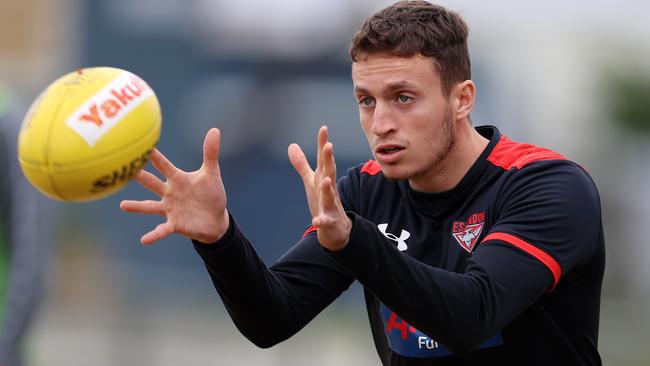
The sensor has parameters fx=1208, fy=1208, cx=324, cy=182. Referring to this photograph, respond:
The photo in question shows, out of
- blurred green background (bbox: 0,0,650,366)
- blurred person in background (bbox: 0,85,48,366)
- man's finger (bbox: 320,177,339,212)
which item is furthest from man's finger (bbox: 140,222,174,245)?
blurred green background (bbox: 0,0,650,366)

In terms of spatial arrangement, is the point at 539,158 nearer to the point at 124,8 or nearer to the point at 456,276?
the point at 456,276

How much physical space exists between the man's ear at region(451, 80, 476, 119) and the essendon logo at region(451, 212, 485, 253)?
0.49m

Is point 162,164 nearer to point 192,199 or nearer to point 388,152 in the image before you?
point 192,199

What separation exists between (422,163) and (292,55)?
1201 centimetres

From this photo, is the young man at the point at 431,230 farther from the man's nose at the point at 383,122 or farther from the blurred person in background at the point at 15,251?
the blurred person in background at the point at 15,251

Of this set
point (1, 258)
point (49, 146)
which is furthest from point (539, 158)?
point (1, 258)

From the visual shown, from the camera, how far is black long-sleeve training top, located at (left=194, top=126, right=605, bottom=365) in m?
4.40

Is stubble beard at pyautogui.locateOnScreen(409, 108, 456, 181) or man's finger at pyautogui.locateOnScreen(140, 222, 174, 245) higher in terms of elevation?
stubble beard at pyautogui.locateOnScreen(409, 108, 456, 181)

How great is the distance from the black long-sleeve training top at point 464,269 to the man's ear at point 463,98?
201mm

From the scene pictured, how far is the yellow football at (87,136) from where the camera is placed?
4.59m

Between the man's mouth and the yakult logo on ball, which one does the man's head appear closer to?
the man's mouth

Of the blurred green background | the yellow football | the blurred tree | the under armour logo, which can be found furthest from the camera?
the blurred tree

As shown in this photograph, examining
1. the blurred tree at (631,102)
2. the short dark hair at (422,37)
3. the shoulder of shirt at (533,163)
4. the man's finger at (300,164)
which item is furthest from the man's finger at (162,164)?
the blurred tree at (631,102)

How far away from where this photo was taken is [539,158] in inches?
201
